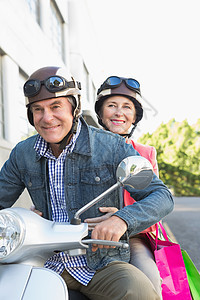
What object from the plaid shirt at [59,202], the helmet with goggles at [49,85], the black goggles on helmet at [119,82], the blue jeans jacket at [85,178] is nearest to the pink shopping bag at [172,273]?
the blue jeans jacket at [85,178]

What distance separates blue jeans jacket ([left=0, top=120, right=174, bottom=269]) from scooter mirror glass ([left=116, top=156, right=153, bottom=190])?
280 mm

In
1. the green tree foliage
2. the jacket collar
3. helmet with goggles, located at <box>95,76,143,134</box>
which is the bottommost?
the green tree foliage

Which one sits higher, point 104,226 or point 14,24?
point 14,24

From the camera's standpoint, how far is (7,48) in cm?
624

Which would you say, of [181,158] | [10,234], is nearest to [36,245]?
[10,234]

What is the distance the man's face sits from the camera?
5.99 ft

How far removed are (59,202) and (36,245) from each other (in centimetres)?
56

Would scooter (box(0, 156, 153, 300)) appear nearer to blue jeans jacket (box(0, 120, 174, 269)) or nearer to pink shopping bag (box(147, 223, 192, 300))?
blue jeans jacket (box(0, 120, 174, 269))

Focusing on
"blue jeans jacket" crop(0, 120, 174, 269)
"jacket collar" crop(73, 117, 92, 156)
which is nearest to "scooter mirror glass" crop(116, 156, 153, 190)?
"blue jeans jacket" crop(0, 120, 174, 269)

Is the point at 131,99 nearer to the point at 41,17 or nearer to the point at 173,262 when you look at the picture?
the point at 173,262

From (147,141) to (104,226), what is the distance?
3998 centimetres

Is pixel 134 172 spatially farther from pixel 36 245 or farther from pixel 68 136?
pixel 68 136

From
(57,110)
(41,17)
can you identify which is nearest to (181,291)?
(57,110)

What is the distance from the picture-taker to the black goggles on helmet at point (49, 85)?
68.7 inches
